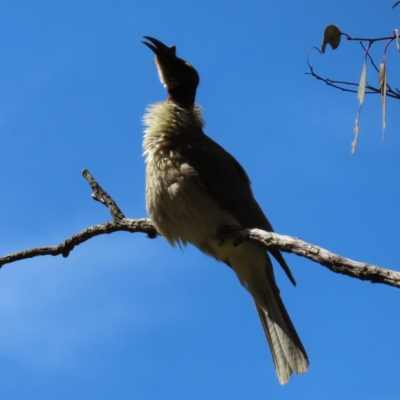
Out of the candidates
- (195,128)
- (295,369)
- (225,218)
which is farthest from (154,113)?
(295,369)

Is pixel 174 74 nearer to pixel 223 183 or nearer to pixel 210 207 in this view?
pixel 223 183

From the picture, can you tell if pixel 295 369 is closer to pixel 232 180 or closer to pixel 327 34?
pixel 232 180

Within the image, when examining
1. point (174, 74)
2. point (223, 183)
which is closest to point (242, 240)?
point (223, 183)

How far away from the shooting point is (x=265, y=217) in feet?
18.0

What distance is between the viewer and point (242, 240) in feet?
14.4

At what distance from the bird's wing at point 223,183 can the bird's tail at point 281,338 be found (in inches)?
12.2

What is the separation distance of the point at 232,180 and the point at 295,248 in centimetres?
228

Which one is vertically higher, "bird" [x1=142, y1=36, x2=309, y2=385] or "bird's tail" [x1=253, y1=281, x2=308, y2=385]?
"bird" [x1=142, y1=36, x2=309, y2=385]

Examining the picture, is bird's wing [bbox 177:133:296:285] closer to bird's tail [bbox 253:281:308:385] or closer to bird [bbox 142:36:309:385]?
bird [bbox 142:36:309:385]

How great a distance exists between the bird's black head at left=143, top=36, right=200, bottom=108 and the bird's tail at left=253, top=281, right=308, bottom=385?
6.57 ft

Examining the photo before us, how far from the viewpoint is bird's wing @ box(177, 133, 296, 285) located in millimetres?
5309

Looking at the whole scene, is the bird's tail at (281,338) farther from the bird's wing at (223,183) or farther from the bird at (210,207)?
the bird's wing at (223,183)

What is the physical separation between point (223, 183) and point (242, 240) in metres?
1.13

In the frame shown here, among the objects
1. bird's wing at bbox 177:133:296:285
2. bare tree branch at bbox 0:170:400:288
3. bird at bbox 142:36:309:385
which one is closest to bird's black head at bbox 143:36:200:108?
bird at bbox 142:36:309:385
